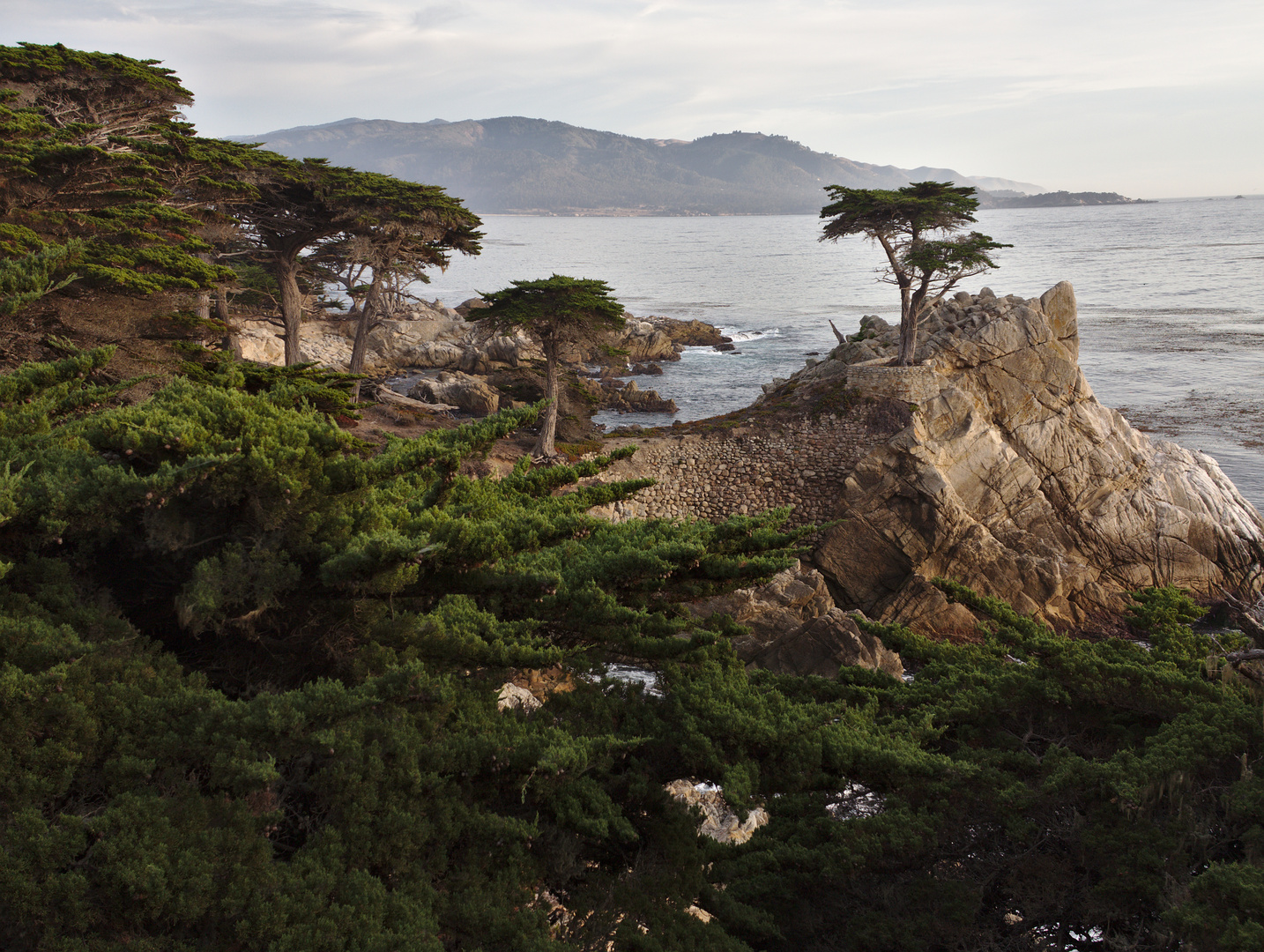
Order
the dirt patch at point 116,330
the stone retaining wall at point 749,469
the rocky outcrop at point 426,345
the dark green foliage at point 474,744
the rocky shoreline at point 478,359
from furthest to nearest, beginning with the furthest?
the rocky outcrop at point 426,345
the rocky shoreline at point 478,359
the stone retaining wall at point 749,469
the dirt patch at point 116,330
the dark green foliage at point 474,744

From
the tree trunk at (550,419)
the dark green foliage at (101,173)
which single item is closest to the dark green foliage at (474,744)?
the dark green foliage at (101,173)

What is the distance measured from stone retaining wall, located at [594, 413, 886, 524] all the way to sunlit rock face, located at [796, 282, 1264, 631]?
1142mm

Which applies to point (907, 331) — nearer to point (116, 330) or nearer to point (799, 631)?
point (799, 631)

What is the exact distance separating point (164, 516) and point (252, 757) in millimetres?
2157

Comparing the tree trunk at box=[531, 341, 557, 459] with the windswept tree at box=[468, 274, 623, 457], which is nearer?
the windswept tree at box=[468, 274, 623, 457]

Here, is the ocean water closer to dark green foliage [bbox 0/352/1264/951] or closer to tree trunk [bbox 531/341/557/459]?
tree trunk [bbox 531/341/557/459]

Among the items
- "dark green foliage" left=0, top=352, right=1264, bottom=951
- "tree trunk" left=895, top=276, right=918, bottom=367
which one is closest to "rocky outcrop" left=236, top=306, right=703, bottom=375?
"tree trunk" left=895, top=276, right=918, bottom=367

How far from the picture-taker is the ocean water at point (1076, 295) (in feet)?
98.5

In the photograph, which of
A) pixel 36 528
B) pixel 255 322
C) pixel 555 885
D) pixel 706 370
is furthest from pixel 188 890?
pixel 706 370

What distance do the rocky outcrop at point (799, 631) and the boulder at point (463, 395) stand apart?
1338 centimetres

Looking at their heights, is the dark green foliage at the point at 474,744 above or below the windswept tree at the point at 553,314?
below

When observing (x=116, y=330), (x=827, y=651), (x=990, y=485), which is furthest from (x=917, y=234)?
(x=116, y=330)

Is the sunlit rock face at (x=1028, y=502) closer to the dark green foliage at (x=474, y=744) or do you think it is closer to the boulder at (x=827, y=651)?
the boulder at (x=827, y=651)

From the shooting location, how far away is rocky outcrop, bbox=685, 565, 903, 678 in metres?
12.1
